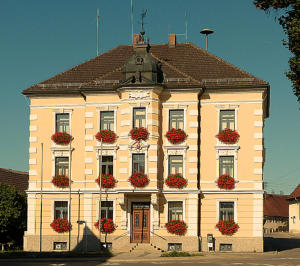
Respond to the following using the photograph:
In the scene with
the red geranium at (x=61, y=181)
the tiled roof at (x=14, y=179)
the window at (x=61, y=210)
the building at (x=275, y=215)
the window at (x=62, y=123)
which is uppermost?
the window at (x=62, y=123)

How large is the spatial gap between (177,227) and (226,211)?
3.64 meters

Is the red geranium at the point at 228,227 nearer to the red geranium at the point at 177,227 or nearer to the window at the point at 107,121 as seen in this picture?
the red geranium at the point at 177,227

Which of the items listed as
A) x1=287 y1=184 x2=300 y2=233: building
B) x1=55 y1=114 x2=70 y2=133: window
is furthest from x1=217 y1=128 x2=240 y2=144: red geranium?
x1=287 y1=184 x2=300 y2=233: building

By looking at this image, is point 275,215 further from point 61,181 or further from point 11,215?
point 61,181

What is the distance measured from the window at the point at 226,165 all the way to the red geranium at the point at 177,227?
14.8 feet

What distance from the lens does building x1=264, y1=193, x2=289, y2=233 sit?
113812 millimetres

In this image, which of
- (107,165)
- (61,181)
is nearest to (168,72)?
(107,165)

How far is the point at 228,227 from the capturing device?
44.0 metres

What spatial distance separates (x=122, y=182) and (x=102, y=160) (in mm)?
2618

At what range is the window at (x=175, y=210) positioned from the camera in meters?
44.5

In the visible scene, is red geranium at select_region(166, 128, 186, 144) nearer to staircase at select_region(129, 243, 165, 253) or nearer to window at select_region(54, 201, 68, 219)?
staircase at select_region(129, 243, 165, 253)

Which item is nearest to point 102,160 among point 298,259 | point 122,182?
point 122,182

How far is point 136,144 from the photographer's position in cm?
4438

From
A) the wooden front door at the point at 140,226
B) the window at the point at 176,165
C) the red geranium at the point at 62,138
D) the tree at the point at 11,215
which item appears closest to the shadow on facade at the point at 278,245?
the window at the point at 176,165
